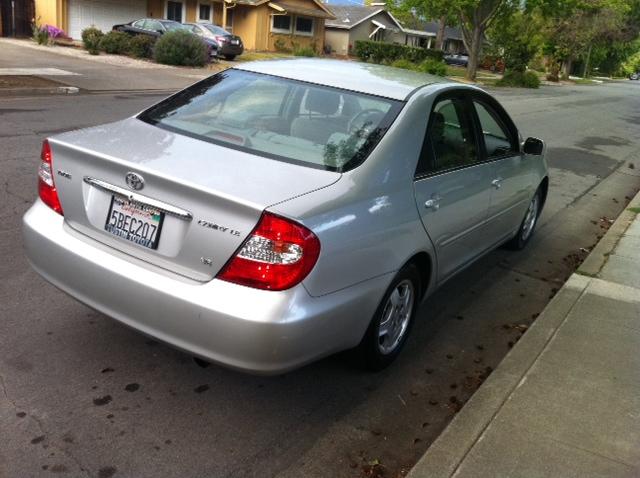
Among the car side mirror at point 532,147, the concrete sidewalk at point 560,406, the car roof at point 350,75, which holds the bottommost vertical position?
the concrete sidewalk at point 560,406

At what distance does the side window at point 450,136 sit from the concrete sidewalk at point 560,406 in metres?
1.23

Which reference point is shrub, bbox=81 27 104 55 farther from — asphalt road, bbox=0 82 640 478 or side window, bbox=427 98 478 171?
side window, bbox=427 98 478 171

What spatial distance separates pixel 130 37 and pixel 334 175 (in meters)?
24.9

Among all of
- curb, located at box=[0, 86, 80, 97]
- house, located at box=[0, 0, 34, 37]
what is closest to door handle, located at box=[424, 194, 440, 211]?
curb, located at box=[0, 86, 80, 97]

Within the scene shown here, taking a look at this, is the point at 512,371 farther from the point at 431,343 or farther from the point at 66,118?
the point at 66,118

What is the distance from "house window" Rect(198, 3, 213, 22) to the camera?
3792 centimetres

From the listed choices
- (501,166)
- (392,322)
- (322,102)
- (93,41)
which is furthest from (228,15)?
(392,322)

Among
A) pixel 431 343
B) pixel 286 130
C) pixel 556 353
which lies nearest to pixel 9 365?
pixel 286 130

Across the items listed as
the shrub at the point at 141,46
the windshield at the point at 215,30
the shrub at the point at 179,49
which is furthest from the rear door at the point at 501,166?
the windshield at the point at 215,30

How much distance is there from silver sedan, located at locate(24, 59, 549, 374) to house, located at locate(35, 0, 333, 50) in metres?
31.8

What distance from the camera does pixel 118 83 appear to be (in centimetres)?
1747

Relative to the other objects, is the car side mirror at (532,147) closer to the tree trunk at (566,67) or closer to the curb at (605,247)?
the curb at (605,247)

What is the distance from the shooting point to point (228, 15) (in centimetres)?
4212

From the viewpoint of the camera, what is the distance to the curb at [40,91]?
13414mm
